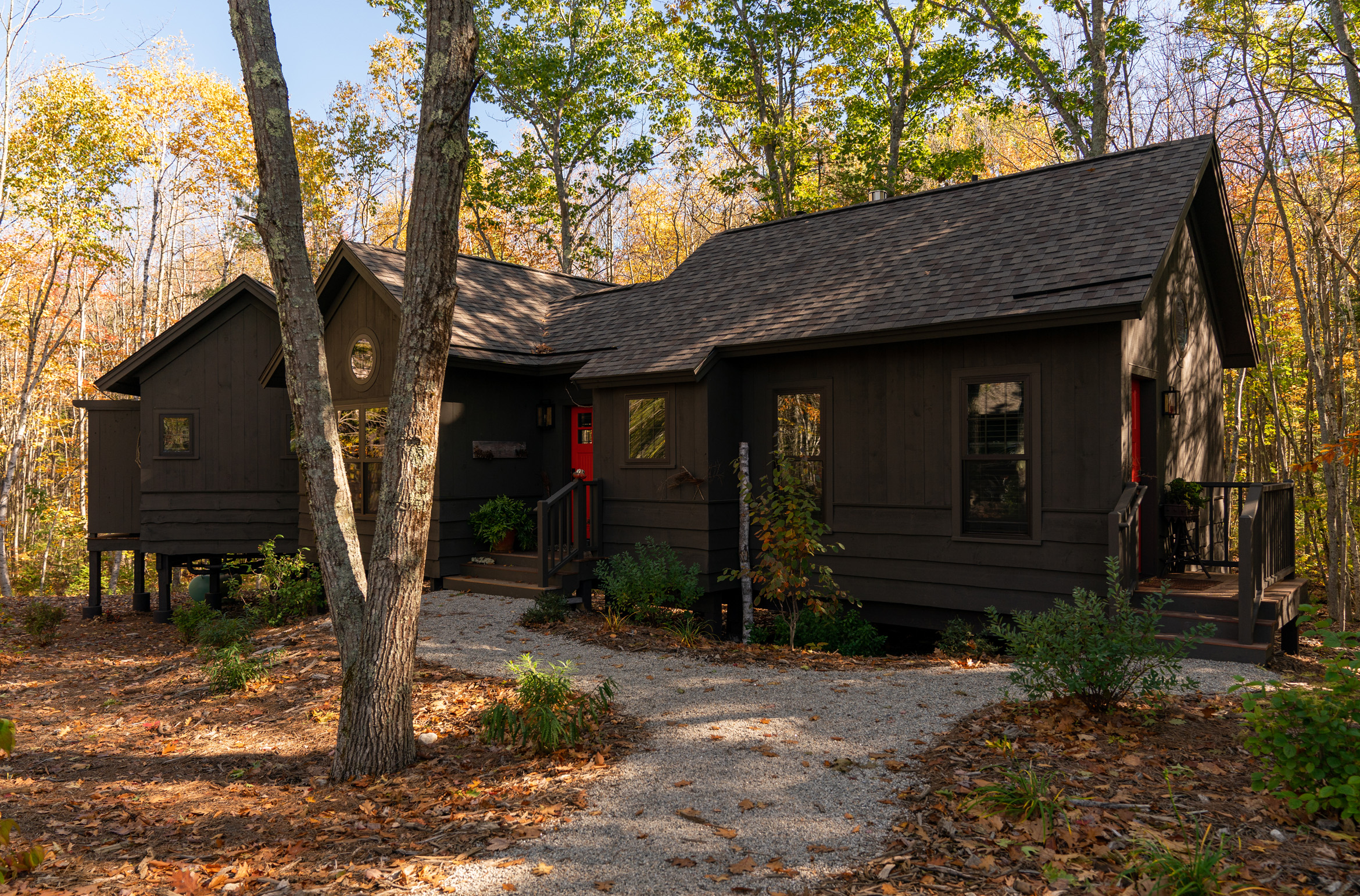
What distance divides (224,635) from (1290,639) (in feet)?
39.2

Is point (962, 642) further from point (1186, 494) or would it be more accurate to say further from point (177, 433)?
point (177, 433)

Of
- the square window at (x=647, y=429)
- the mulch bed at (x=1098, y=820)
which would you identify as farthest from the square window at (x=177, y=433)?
the mulch bed at (x=1098, y=820)

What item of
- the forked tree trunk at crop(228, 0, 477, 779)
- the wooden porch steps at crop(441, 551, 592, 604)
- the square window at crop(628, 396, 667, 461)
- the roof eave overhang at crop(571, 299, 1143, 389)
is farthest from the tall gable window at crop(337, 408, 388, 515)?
the forked tree trunk at crop(228, 0, 477, 779)

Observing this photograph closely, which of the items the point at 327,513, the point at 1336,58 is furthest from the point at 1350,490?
the point at 327,513

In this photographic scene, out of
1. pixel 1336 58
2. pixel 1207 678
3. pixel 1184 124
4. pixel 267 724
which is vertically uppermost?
pixel 1184 124

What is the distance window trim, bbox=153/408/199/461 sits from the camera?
13.7 metres

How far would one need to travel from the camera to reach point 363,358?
12.3 metres

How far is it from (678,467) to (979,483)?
3582mm

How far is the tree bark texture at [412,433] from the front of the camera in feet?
16.7

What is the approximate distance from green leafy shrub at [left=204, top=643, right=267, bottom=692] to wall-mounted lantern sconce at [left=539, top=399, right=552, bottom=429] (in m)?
5.63

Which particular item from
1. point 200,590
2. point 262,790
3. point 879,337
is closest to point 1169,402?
point 879,337

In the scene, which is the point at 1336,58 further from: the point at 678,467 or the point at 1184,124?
the point at 678,467

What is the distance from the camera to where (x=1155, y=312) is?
8914 millimetres

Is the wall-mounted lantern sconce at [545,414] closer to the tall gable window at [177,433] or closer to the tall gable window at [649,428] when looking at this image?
the tall gable window at [649,428]
